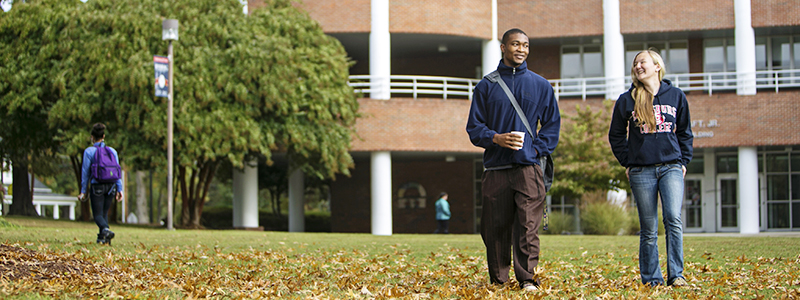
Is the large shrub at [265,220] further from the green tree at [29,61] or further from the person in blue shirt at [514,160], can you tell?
the person in blue shirt at [514,160]

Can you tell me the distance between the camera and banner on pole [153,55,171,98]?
21.9 m

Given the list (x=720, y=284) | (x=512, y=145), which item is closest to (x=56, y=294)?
(x=512, y=145)

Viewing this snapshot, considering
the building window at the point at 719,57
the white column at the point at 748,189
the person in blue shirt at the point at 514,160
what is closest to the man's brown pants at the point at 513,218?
the person in blue shirt at the point at 514,160

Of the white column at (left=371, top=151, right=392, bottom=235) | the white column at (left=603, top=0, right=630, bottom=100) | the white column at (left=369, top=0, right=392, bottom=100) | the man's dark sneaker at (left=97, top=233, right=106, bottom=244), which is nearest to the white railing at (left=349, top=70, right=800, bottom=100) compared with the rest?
the white column at (left=603, top=0, right=630, bottom=100)

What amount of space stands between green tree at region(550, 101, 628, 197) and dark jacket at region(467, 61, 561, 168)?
19213mm

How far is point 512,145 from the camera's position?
6.18 m

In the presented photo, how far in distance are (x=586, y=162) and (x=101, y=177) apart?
1721 centimetres

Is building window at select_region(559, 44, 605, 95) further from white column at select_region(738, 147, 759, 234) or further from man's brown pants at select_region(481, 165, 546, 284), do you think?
man's brown pants at select_region(481, 165, 546, 284)

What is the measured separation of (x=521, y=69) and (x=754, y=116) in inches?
949

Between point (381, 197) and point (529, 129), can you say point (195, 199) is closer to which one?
point (381, 197)

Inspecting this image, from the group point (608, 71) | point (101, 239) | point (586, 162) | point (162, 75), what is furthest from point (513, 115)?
point (608, 71)

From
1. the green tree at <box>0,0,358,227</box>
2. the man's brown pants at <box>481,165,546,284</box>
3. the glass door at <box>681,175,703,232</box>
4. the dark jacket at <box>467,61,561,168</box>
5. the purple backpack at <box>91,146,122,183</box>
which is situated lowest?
the glass door at <box>681,175,703,232</box>

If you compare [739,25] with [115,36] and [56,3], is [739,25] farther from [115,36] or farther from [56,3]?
[56,3]

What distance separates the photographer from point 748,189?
29.1 m
